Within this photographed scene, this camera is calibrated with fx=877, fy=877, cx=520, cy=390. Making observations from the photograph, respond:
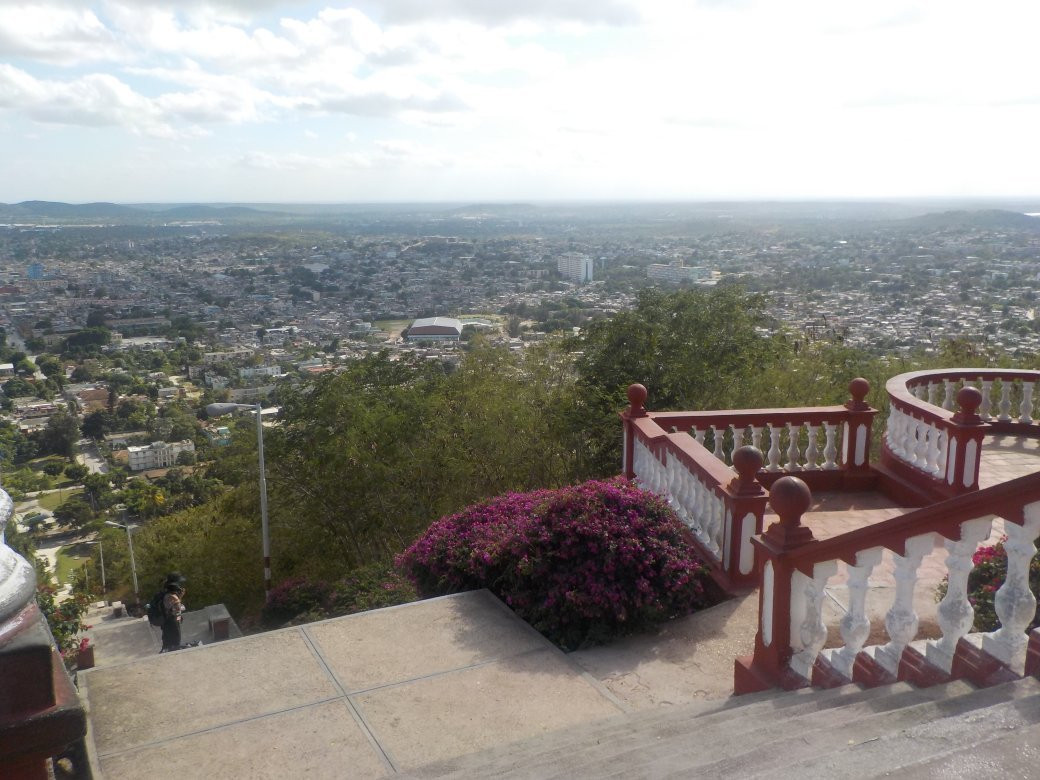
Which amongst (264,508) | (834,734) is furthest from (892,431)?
(264,508)

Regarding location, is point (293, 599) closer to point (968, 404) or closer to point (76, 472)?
point (968, 404)

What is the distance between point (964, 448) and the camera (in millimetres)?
7215

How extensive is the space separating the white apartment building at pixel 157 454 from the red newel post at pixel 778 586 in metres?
37.3

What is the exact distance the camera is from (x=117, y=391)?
1922 inches

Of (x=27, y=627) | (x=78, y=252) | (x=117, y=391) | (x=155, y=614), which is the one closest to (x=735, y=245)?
(x=117, y=391)

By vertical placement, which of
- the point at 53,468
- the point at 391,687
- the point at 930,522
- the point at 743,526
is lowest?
the point at 53,468

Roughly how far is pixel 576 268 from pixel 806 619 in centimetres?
5981

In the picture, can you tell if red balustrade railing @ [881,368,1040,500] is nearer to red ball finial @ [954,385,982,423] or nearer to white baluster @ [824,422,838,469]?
red ball finial @ [954,385,982,423]

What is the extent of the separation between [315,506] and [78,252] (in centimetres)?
10987

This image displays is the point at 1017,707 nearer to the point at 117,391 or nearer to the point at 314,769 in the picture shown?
the point at 314,769

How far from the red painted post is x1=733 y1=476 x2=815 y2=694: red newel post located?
14.8 ft

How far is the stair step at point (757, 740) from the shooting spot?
269 centimetres

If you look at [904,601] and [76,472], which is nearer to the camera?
[904,601]

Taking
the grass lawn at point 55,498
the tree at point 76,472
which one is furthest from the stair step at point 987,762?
the tree at point 76,472
